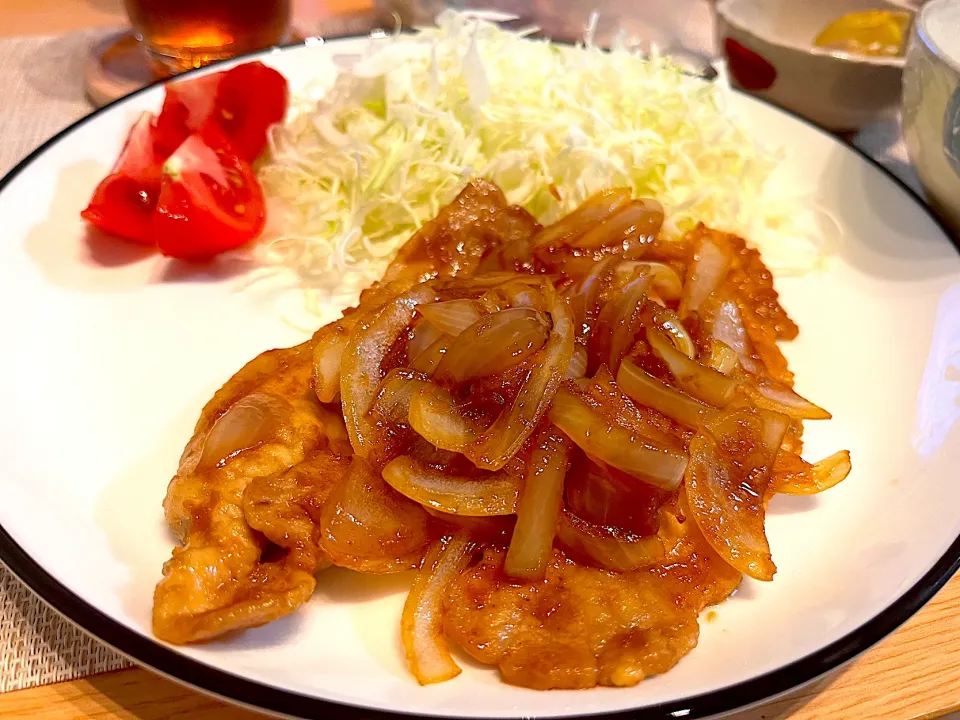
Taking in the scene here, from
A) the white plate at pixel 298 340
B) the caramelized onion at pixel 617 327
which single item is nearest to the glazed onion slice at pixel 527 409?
the caramelized onion at pixel 617 327

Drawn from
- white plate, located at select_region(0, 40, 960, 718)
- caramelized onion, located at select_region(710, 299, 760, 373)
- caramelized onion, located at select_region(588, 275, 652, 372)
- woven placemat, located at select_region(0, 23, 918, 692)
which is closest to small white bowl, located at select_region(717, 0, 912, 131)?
woven placemat, located at select_region(0, 23, 918, 692)

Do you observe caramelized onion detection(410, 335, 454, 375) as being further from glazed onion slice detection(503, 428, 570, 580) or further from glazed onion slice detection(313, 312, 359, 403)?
glazed onion slice detection(503, 428, 570, 580)

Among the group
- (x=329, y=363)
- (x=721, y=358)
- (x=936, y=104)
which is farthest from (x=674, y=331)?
(x=936, y=104)

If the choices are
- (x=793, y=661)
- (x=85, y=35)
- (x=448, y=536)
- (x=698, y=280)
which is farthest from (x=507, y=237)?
(x=85, y=35)

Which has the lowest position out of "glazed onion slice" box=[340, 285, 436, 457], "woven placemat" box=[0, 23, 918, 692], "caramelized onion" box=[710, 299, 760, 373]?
"woven placemat" box=[0, 23, 918, 692]

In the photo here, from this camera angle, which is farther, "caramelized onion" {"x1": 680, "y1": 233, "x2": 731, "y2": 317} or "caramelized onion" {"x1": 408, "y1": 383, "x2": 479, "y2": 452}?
"caramelized onion" {"x1": 680, "y1": 233, "x2": 731, "y2": 317}

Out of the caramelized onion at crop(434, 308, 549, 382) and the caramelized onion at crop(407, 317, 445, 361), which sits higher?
the caramelized onion at crop(434, 308, 549, 382)
